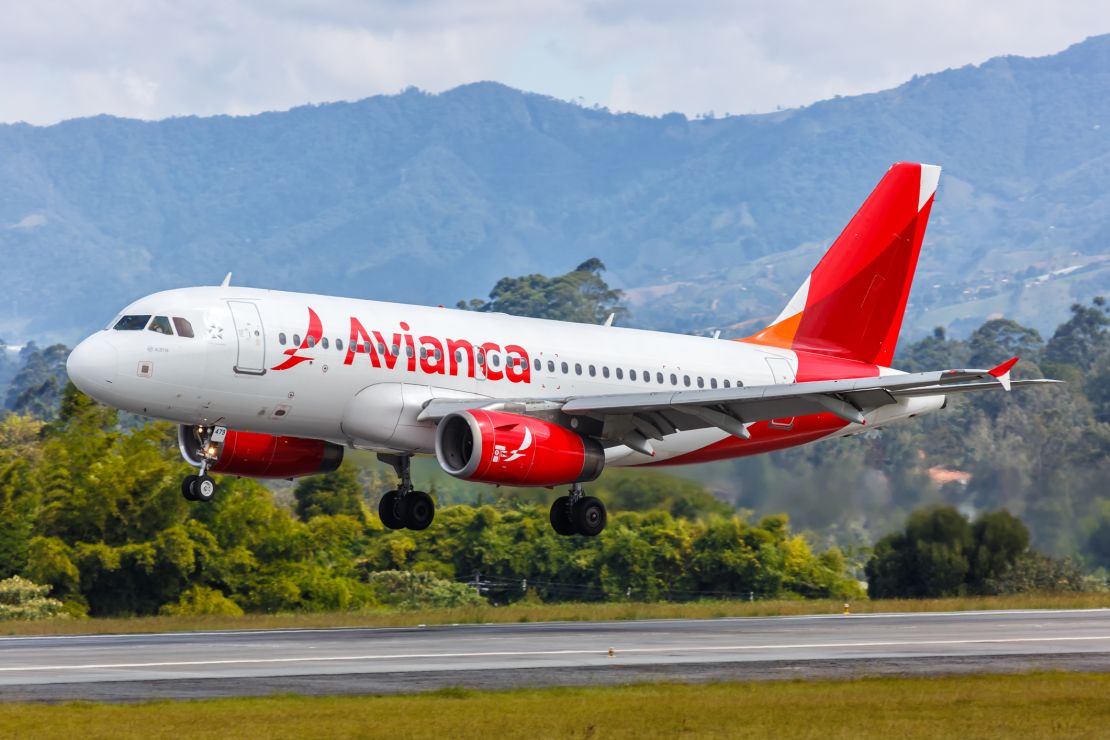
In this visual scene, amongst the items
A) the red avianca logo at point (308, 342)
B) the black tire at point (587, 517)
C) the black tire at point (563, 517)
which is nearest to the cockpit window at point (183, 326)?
the red avianca logo at point (308, 342)

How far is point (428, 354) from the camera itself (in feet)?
131

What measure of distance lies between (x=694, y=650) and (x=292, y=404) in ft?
33.7

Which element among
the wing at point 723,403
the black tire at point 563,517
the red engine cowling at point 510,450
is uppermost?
the wing at point 723,403

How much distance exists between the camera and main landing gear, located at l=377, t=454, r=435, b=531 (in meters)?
43.7

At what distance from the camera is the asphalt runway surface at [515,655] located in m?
29.2

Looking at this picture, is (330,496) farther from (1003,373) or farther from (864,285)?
(1003,373)

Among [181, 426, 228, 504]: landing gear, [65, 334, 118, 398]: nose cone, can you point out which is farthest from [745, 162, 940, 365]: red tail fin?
[65, 334, 118, 398]: nose cone

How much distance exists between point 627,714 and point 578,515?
1666 centimetres

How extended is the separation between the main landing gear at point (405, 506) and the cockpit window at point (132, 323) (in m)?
8.94

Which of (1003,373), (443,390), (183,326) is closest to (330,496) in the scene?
(443,390)

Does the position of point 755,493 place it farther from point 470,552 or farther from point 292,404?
point 470,552

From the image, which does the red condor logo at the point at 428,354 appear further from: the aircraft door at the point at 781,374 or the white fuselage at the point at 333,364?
the aircraft door at the point at 781,374

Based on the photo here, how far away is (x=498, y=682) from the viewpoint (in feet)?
96.4

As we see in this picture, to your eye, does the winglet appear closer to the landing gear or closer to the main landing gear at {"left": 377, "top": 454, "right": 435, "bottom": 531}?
the main landing gear at {"left": 377, "top": 454, "right": 435, "bottom": 531}
